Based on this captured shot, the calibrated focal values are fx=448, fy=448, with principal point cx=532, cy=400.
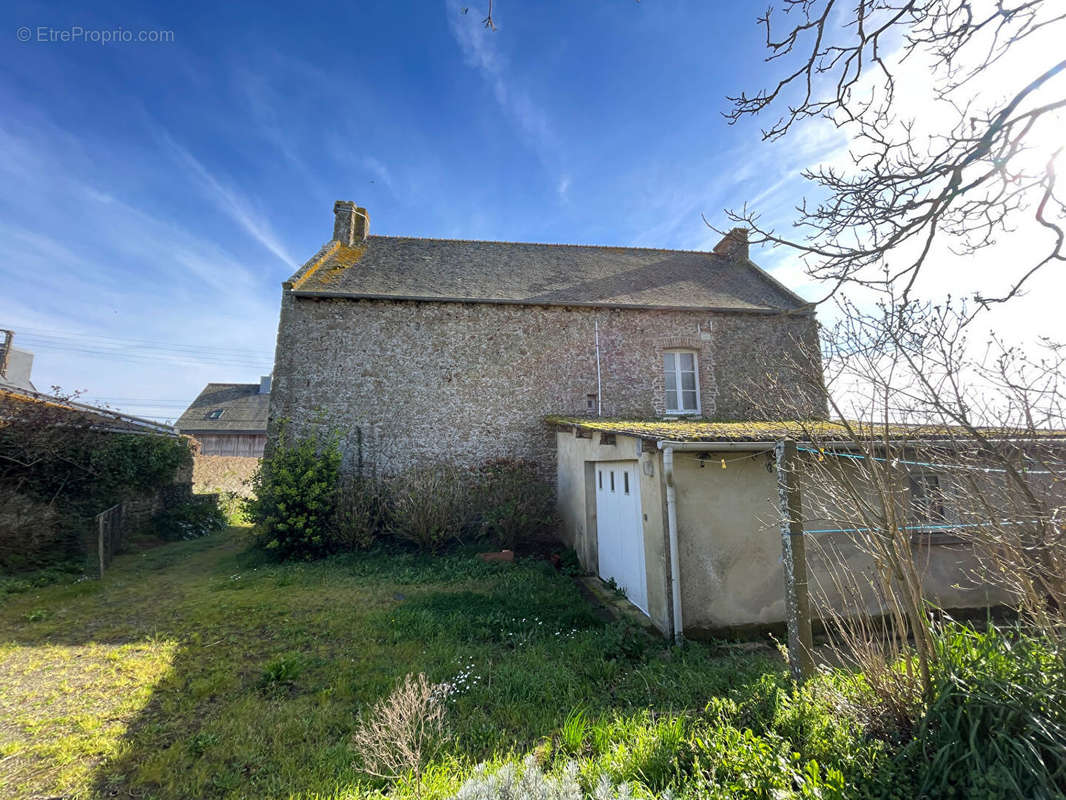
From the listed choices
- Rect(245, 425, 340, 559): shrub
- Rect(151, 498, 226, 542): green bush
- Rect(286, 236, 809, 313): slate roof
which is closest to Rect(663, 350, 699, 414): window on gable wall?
Rect(286, 236, 809, 313): slate roof

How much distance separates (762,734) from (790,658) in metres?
1.00

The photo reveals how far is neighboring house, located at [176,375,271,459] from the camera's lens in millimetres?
22375

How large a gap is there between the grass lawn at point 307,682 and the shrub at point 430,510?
68.4 inches

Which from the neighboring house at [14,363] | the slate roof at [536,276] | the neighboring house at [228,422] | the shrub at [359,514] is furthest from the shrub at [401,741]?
the neighboring house at [228,422]

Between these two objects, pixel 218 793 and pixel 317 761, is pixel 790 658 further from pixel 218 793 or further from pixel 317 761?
pixel 218 793

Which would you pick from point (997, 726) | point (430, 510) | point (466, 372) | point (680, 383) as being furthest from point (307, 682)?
point (680, 383)

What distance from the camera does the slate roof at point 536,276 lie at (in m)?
10.6

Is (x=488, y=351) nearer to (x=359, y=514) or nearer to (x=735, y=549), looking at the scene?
(x=359, y=514)

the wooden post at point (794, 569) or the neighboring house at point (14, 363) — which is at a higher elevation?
the neighboring house at point (14, 363)

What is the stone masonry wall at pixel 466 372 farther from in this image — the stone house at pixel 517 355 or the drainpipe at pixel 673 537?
the drainpipe at pixel 673 537

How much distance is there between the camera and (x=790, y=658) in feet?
11.8

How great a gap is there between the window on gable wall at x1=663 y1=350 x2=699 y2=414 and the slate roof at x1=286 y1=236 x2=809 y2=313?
1.33 m

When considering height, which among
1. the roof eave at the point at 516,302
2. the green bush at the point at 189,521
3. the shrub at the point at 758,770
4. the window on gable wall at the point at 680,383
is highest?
the roof eave at the point at 516,302

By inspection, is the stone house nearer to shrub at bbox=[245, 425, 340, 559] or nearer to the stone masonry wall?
the stone masonry wall
